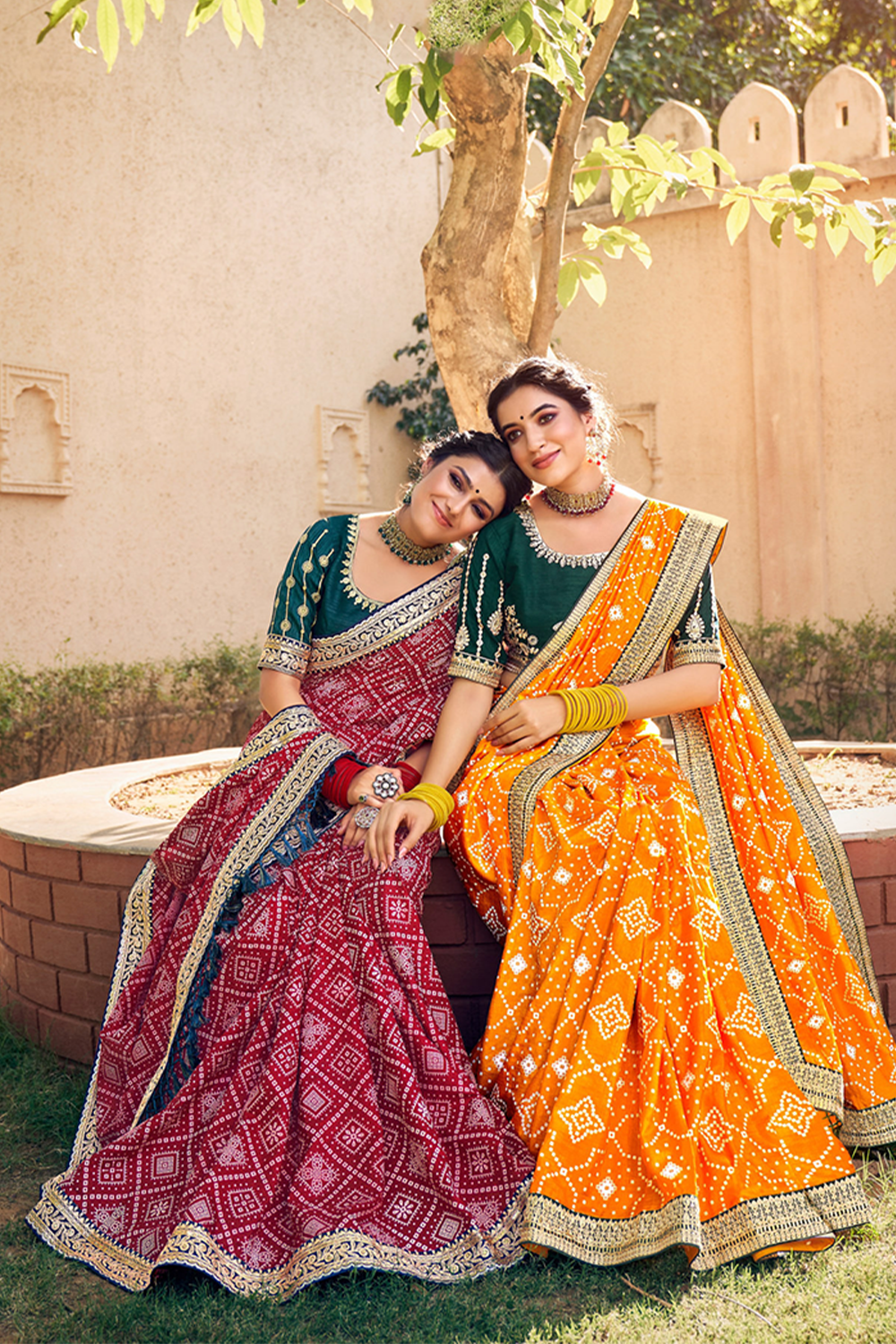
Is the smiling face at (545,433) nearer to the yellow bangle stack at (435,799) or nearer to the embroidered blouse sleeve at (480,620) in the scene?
the embroidered blouse sleeve at (480,620)

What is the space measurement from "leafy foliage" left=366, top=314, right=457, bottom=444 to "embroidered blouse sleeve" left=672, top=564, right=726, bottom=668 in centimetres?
595

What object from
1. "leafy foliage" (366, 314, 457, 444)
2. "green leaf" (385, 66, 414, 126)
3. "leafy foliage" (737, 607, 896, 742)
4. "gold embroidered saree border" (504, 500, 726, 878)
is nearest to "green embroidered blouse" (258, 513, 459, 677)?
"gold embroidered saree border" (504, 500, 726, 878)

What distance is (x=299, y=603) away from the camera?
267 centimetres

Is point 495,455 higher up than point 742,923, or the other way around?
point 495,455

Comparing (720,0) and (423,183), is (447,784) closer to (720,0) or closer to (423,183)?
(423,183)

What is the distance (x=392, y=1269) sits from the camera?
1986 millimetres

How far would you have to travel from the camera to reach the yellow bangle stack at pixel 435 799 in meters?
2.36

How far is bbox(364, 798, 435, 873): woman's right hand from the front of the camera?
228 cm

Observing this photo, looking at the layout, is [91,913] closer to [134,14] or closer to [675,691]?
[675,691]

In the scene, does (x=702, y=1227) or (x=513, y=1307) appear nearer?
(x=513, y=1307)

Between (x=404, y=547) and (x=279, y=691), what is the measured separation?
1.40 ft

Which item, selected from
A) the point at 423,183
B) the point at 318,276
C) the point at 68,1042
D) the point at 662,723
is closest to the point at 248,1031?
the point at 68,1042

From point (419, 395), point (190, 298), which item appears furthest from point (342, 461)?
point (190, 298)

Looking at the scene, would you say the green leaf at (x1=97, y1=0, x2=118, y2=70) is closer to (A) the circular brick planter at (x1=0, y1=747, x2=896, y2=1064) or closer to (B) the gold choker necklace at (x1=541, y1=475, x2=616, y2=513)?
(B) the gold choker necklace at (x1=541, y1=475, x2=616, y2=513)
